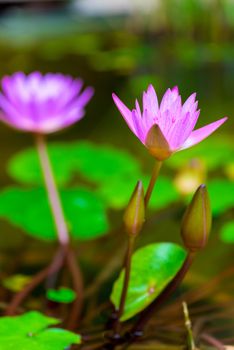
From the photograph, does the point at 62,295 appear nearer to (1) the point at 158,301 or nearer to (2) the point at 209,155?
(1) the point at 158,301

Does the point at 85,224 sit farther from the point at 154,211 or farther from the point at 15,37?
the point at 15,37

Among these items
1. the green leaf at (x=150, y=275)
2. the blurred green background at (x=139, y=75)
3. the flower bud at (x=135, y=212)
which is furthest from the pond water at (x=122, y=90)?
the flower bud at (x=135, y=212)

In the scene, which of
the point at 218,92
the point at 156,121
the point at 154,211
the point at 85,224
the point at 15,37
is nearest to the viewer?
the point at 156,121

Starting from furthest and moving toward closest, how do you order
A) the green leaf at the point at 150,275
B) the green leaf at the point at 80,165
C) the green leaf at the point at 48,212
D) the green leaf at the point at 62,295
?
the green leaf at the point at 80,165 → the green leaf at the point at 48,212 → the green leaf at the point at 62,295 → the green leaf at the point at 150,275

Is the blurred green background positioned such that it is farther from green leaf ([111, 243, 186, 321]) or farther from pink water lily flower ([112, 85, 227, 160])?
pink water lily flower ([112, 85, 227, 160])

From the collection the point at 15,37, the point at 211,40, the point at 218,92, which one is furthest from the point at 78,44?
the point at 218,92

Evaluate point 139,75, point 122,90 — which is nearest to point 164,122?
point 122,90

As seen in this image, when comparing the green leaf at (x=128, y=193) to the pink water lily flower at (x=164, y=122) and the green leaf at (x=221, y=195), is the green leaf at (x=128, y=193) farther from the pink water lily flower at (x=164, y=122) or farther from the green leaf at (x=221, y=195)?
the pink water lily flower at (x=164, y=122)
